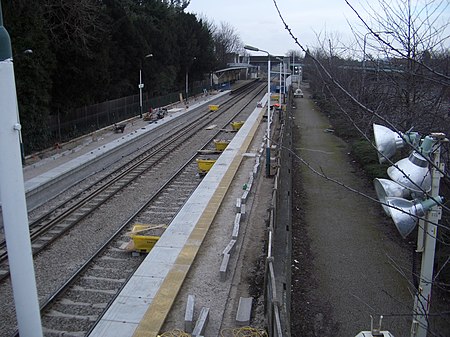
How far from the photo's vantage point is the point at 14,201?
5.64 m

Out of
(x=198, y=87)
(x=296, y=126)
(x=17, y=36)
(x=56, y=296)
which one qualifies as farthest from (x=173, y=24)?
(x=56, y=296)

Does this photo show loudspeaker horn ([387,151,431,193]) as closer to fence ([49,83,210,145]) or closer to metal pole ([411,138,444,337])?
metal pole ([411,138,444,337])

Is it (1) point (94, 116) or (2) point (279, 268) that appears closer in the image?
(2) point (279, 268)

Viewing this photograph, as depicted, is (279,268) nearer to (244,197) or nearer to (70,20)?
(244,197)

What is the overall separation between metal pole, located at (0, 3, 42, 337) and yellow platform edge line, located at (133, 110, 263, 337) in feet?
7.91

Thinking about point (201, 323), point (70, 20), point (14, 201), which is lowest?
point (201, 323)

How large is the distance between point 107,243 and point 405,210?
9421 mm

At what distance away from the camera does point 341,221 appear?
49.8ft

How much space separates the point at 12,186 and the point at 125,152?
20751mm

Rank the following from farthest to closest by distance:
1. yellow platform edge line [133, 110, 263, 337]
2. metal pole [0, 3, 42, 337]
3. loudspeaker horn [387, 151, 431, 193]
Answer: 1. yellow platform edge line [133, 110, 263, 337]
2. metal pole [0, 3, 42, 337]
3. loudspeaker horn [387, 151, 431, 193]

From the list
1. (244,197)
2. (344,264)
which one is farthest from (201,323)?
(244,197)

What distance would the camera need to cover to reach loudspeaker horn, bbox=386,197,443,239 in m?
4.59

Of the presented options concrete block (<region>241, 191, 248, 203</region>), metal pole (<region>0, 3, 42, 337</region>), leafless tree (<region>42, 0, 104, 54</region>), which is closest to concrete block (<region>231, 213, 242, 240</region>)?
concrete block (<region>241, 191, 248, 203</region>)

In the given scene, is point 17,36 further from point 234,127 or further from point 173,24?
point 173,24
